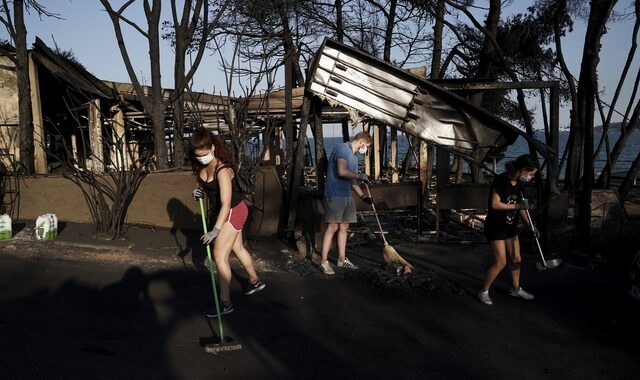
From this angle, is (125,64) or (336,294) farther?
(125,64)

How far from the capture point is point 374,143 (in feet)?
54.6

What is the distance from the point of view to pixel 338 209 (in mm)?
6902

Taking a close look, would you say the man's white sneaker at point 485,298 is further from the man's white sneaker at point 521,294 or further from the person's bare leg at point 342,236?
the person's bare leg at point 342,236

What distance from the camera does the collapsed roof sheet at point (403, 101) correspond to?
8.05 meters

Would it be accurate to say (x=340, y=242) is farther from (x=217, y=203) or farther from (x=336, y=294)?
(x=217, y=203)

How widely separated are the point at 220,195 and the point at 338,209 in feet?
7.37

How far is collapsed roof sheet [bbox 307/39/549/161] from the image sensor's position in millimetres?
8047

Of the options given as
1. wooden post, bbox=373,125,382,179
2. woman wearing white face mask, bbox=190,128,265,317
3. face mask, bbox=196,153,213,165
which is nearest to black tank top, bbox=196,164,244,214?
woman wearing white face mask, bbox=190,128,265,317

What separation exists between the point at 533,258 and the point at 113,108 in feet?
37.7

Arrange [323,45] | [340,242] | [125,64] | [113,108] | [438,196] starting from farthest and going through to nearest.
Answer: [113,108]
[125,64]
[438,196]
[323,45]
[340,242]

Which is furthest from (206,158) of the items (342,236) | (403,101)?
(403,101)

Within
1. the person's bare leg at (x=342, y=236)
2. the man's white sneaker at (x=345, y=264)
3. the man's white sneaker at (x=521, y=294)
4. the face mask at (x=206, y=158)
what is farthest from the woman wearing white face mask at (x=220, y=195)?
the man's white sneaker at (x=521, y=294)

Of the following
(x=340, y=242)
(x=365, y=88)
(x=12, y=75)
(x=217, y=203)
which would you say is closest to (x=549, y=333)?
(x=340, y=242)

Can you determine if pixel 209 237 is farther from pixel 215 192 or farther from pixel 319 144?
pixel 319 144
